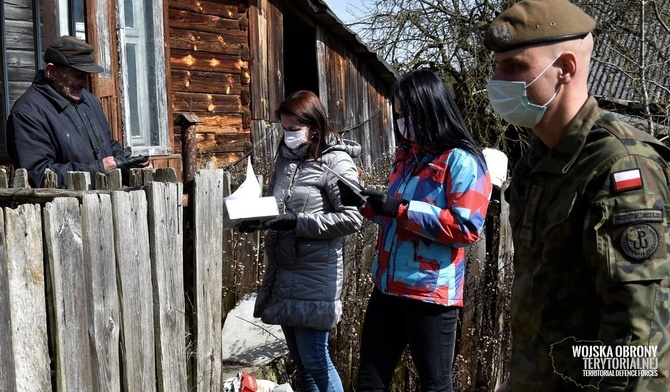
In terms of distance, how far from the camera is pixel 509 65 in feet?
6.48

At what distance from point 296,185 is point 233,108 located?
559 cm

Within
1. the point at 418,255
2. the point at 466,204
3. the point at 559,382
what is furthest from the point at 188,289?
the point at 559,382

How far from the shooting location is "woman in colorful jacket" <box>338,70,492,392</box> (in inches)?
130

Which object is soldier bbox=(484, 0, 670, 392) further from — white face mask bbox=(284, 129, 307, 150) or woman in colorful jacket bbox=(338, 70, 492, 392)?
white face mask bbox=(284, 129, 307, 150)

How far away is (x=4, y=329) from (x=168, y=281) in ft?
2.77

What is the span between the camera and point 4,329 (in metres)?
2.55

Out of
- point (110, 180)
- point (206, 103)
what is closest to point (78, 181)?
point (110, 180)

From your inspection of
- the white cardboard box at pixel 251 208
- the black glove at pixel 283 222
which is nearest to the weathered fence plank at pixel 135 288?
the white cardboard box at pixel 251 208

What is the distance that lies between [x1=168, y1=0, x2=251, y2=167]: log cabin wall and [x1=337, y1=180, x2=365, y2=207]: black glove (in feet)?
15.5

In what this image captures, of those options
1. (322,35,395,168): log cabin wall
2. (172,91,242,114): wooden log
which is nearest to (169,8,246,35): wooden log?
(172,91,242,114): wooden log

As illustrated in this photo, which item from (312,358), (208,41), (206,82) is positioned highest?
(208,41)

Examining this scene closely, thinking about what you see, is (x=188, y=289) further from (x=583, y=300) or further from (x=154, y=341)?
(x=583, y=300)

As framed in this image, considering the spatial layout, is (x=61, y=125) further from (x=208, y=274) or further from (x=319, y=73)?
(x=319, y=73)

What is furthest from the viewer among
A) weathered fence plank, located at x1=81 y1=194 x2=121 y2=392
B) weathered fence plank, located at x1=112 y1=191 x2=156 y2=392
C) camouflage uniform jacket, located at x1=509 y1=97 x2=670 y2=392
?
weathered fence plank, located at x1=112 y1=191 x2=156 y2=392
